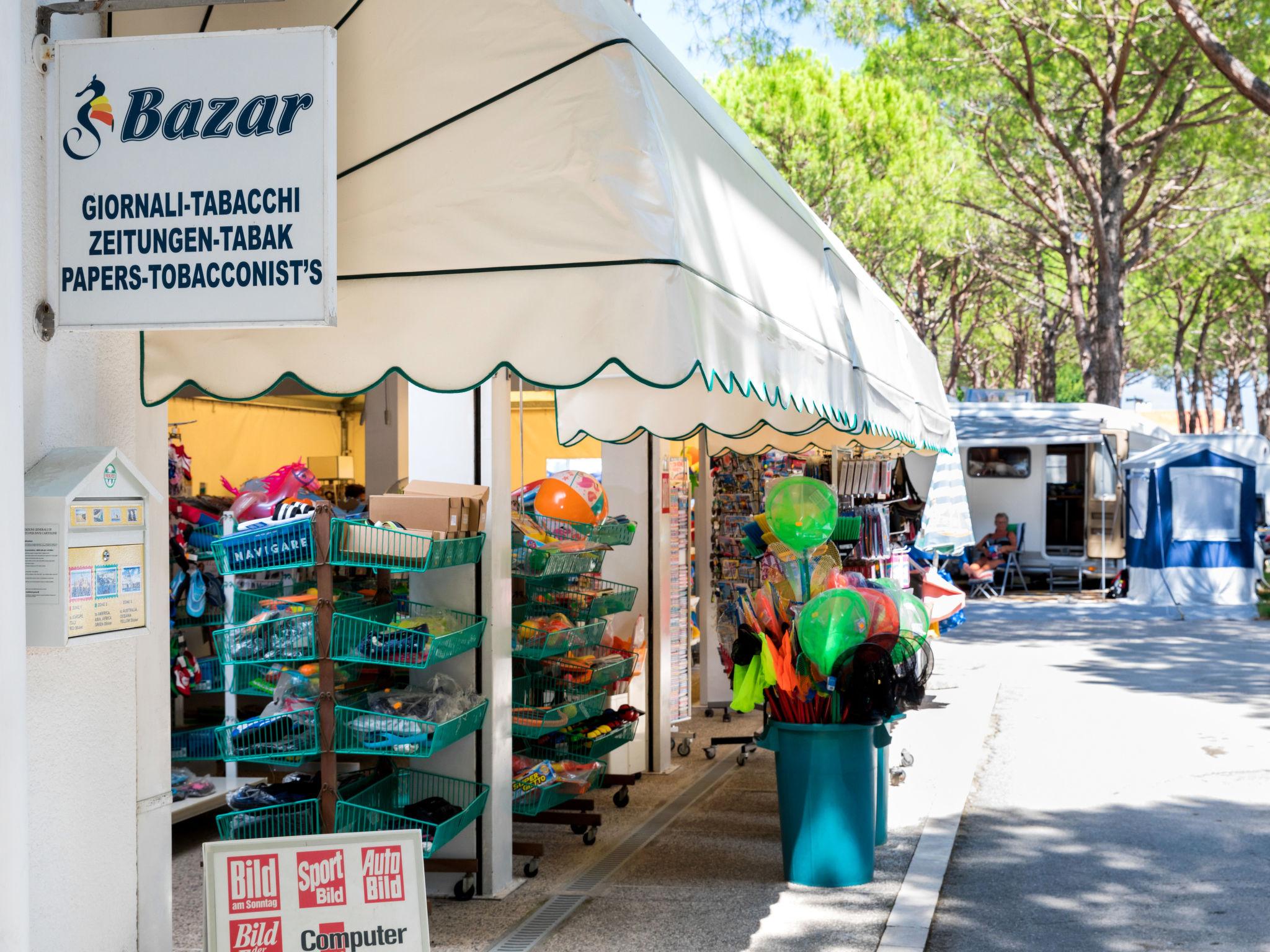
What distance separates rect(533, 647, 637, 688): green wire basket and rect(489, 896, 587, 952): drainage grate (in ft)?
3.99

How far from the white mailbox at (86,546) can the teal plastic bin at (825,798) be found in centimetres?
304

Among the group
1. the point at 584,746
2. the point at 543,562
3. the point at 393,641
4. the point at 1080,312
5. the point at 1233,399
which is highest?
the point at 1080,312

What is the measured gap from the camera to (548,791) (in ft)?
19.2

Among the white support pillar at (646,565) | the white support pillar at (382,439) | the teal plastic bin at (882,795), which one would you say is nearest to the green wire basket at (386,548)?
the teal plastic bin at (882,795)

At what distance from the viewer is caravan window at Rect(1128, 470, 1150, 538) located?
58.9 ft

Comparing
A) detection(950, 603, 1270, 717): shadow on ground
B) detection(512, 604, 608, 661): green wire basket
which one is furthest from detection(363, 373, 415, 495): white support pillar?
detection(950, 603, 1270, 717): shadow on ground

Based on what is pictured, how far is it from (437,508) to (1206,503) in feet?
46.5

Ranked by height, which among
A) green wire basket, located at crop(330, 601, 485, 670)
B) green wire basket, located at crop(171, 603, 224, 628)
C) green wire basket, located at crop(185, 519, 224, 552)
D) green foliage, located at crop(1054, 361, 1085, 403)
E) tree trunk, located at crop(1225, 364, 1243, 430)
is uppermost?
green foliage, located at crop(1054, 361, 1085, 403)

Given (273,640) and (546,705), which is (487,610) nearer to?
(273,640)

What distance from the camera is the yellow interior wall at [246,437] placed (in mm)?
12234

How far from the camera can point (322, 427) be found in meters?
14.8

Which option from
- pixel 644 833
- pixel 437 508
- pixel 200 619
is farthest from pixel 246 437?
pixel 437 508

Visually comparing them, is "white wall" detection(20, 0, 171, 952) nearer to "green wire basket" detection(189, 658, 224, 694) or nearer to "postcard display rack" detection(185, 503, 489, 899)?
"postcard display rack" detection(185, 503, 489, 899)

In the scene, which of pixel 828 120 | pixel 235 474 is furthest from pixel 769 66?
pixel 235 474
